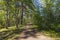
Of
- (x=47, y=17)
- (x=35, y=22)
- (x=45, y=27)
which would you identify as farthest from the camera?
(x=35, y=22)

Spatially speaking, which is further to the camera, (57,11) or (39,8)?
(39,8)

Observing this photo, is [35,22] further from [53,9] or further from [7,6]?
[7,6]

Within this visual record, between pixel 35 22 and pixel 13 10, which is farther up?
pixel 13 10

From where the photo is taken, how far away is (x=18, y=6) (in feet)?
83.5

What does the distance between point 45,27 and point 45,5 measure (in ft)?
14.0

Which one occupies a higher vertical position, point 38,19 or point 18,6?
point 18,6

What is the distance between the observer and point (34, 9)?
27500 millimetres

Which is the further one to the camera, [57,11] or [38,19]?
[38,19]

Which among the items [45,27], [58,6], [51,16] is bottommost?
[45,27]

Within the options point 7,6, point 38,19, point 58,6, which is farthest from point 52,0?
point 7,6

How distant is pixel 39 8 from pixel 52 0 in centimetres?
303

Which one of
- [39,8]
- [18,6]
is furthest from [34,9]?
[18,6]

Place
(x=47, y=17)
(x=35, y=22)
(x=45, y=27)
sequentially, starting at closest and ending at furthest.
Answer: (x=45, y=27) < (x=47, y=17) < (x=35, y=22)

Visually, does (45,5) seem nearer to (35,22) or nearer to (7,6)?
(35,22)
